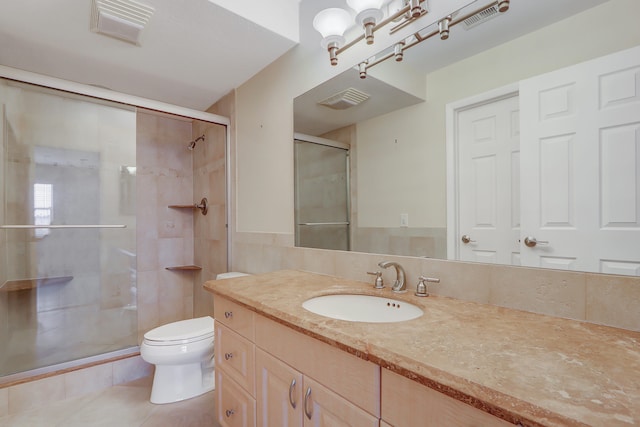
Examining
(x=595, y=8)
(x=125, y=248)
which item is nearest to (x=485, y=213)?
(x=595, y=8)

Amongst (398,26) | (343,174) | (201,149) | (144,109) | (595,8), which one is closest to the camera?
(595,8)

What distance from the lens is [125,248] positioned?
2.29m

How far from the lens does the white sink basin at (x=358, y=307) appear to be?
1.16 meters

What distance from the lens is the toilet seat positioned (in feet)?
5.93

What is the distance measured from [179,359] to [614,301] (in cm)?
201

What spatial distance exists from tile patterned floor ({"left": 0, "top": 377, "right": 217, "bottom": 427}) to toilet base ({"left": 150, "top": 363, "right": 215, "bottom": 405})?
37 millimetres

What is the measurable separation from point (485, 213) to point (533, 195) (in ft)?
0.52

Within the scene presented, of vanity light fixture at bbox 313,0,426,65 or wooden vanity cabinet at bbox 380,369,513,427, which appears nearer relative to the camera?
wooden vanity cabinet at bbox 380,369,513,427

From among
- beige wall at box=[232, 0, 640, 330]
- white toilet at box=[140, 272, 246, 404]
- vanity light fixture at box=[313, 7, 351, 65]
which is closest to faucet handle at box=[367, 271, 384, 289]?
beige wall at box=[232, 0, 640, 330]

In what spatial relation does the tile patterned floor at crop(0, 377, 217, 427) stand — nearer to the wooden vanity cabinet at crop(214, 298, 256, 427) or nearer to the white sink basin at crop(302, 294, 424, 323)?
the wooden vanity cabinet at crop(214, 298, 256, 427)

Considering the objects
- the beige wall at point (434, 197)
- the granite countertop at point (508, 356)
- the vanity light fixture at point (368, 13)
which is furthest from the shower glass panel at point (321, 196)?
the granite countertop at point (508, 356)

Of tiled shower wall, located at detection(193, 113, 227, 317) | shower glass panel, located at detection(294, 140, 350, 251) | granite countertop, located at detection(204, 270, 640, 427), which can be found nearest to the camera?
granite countertop, located at detection(204, 270, 640, 427)

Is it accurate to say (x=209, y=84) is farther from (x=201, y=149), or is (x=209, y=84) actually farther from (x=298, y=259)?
(x=298, y=259)

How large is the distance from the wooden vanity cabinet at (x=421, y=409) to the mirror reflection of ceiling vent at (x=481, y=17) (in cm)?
118
